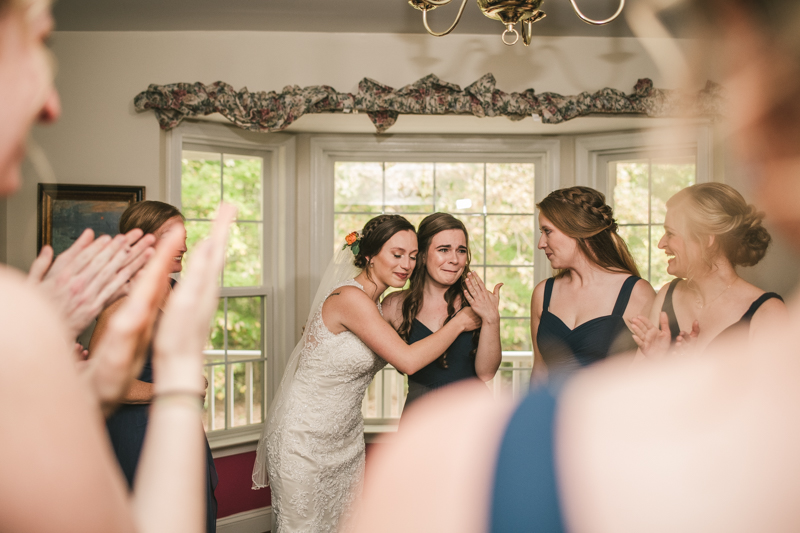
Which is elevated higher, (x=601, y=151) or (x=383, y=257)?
(x=601, y=151)

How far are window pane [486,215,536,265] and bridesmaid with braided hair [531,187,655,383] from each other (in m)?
1.08

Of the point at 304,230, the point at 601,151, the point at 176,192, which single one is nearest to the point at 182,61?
the point at 176,192

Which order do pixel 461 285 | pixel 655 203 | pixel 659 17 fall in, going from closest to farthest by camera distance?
pixel 461 285 < pixel 659 17 < pixel 655 203

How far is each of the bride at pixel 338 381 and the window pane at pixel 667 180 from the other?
1.74 m

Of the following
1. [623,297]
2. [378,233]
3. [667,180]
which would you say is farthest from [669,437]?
[667,180]

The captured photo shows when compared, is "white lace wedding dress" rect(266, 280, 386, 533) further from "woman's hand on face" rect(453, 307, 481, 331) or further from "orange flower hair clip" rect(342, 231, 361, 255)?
"woman's hand on face" rect(453, 307, 481, 331)

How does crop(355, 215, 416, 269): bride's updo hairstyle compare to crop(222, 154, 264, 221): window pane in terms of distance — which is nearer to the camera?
crop(355, 215, 416, 269): bride's updo hairstyle

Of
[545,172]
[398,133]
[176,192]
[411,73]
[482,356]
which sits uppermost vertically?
[411,73]

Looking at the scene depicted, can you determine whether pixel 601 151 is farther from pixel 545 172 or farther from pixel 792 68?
pixel 792 68

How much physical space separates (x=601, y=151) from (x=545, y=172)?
0.38 meters

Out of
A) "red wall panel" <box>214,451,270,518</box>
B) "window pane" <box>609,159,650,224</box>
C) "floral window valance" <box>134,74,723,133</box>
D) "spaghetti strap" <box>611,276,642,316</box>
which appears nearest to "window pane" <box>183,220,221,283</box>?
"floral window valance" <box>134,74,723,133</box>

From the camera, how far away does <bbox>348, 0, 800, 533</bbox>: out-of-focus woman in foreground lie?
1.16 ft

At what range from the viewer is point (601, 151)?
10.9 ft

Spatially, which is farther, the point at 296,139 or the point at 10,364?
the point at 296,139
